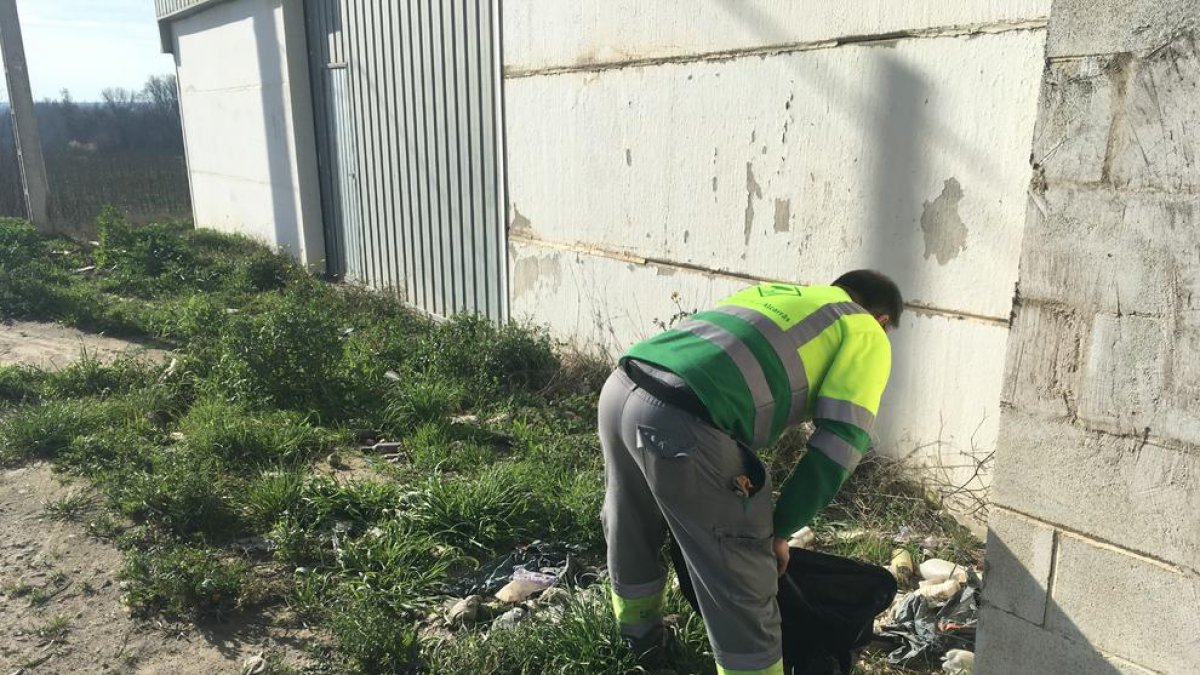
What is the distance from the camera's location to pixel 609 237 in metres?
5.65

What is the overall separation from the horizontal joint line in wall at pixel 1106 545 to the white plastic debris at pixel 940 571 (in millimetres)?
1104

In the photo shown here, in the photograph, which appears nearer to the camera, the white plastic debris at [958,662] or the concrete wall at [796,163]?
the white plastic debris at [958,662]

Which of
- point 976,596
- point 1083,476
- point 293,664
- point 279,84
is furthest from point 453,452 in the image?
point 279,84

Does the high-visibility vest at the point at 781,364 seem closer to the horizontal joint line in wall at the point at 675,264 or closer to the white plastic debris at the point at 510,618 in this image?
the white plastic debris at the point at 510,618

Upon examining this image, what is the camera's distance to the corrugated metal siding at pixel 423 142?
668cm

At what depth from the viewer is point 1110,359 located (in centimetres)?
201

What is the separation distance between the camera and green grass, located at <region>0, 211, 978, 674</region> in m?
3.14

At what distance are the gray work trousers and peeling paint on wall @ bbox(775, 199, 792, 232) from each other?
2.19 meters

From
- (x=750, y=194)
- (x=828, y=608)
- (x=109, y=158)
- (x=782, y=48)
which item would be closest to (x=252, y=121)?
(x=750, y=194)

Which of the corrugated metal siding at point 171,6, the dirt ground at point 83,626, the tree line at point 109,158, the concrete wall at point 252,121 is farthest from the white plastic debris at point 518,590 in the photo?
the tree line at point 109,158

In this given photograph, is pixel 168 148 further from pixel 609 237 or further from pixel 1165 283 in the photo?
pixel 1165 283

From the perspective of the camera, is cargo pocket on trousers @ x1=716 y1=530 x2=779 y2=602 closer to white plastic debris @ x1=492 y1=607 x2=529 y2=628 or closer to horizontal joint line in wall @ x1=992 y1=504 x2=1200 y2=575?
horizontal joint line in wall @ x1=992 y1=504 x2=1200 y2=575

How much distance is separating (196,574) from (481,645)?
4.25 feet

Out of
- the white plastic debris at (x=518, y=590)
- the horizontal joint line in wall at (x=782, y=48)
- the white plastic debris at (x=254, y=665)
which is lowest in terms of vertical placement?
the white plastic debris at (x=254, y=665)
